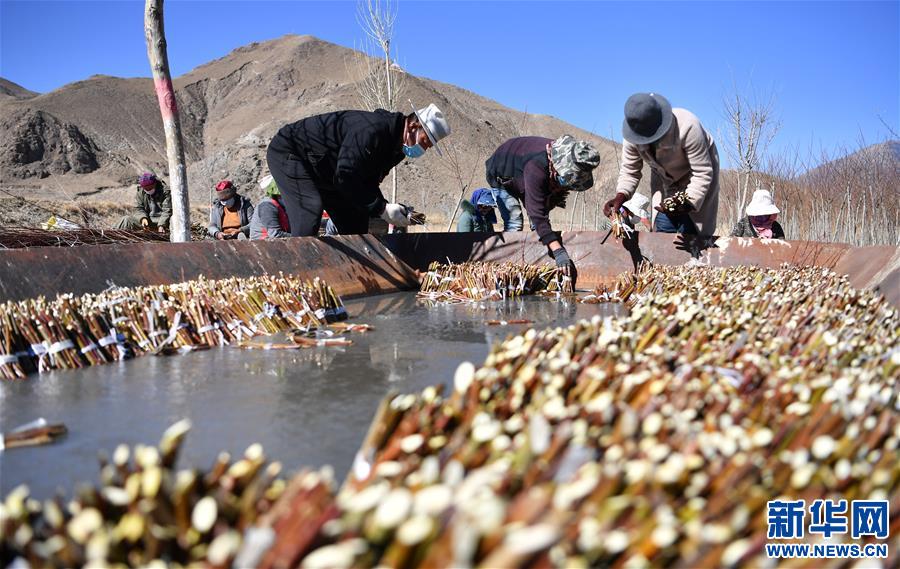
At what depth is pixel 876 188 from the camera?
1007 cm

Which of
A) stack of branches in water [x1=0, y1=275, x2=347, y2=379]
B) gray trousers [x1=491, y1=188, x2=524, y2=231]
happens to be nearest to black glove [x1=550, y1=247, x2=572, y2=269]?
gray trousers [x1=491, y1=188, x2=524, y2=231]

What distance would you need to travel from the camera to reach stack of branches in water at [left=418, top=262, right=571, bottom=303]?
6.01 m

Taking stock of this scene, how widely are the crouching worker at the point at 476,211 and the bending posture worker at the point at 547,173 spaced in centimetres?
155

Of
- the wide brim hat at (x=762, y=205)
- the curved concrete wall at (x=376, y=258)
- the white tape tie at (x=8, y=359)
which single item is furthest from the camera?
the wide brim hat at (x=762, y=205)

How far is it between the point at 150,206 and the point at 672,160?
25.4 ft

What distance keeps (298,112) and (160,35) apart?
185 feet

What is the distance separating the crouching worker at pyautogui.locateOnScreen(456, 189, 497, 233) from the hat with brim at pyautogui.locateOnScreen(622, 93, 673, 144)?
2.97 metres

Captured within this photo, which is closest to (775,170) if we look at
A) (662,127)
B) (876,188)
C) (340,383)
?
(876,188)

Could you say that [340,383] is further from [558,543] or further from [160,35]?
[160,35]

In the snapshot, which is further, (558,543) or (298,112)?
(298,112)

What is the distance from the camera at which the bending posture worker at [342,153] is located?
18.4 feet

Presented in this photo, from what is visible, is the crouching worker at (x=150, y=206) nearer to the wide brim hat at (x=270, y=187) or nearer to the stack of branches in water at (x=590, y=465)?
the wide brim hat at (x=270, y=187)

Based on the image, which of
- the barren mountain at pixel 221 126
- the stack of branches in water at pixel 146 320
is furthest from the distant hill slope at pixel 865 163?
the barren mountain at pixel 221 126

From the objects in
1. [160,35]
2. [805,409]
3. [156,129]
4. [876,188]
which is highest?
[156,129]
